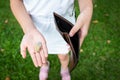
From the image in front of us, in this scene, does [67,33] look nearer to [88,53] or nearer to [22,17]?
[22,17]

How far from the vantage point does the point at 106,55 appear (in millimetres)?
3408

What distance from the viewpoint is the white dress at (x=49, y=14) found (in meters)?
2.16

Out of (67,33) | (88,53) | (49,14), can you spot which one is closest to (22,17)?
(67,33)

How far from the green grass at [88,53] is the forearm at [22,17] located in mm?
1422

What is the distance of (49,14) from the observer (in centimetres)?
224

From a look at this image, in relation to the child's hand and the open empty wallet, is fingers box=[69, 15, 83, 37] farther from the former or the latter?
the child's hand

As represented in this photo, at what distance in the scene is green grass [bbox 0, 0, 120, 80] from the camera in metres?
3.19

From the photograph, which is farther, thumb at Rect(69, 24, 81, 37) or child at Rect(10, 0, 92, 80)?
thumb at Rect(69, 24, 81, 37)

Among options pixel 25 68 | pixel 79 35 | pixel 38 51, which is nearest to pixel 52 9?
pixel 79 35

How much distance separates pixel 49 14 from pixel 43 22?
112mm

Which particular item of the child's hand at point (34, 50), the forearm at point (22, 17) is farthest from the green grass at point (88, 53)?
the child's hand at point (34, 50)

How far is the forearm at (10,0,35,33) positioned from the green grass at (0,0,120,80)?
142 cm

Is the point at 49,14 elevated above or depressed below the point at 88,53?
above

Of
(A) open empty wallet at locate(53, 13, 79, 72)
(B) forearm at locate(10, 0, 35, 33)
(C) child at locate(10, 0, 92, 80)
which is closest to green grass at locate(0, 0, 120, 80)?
(C) child at locate(10, 0, 92, 80)
